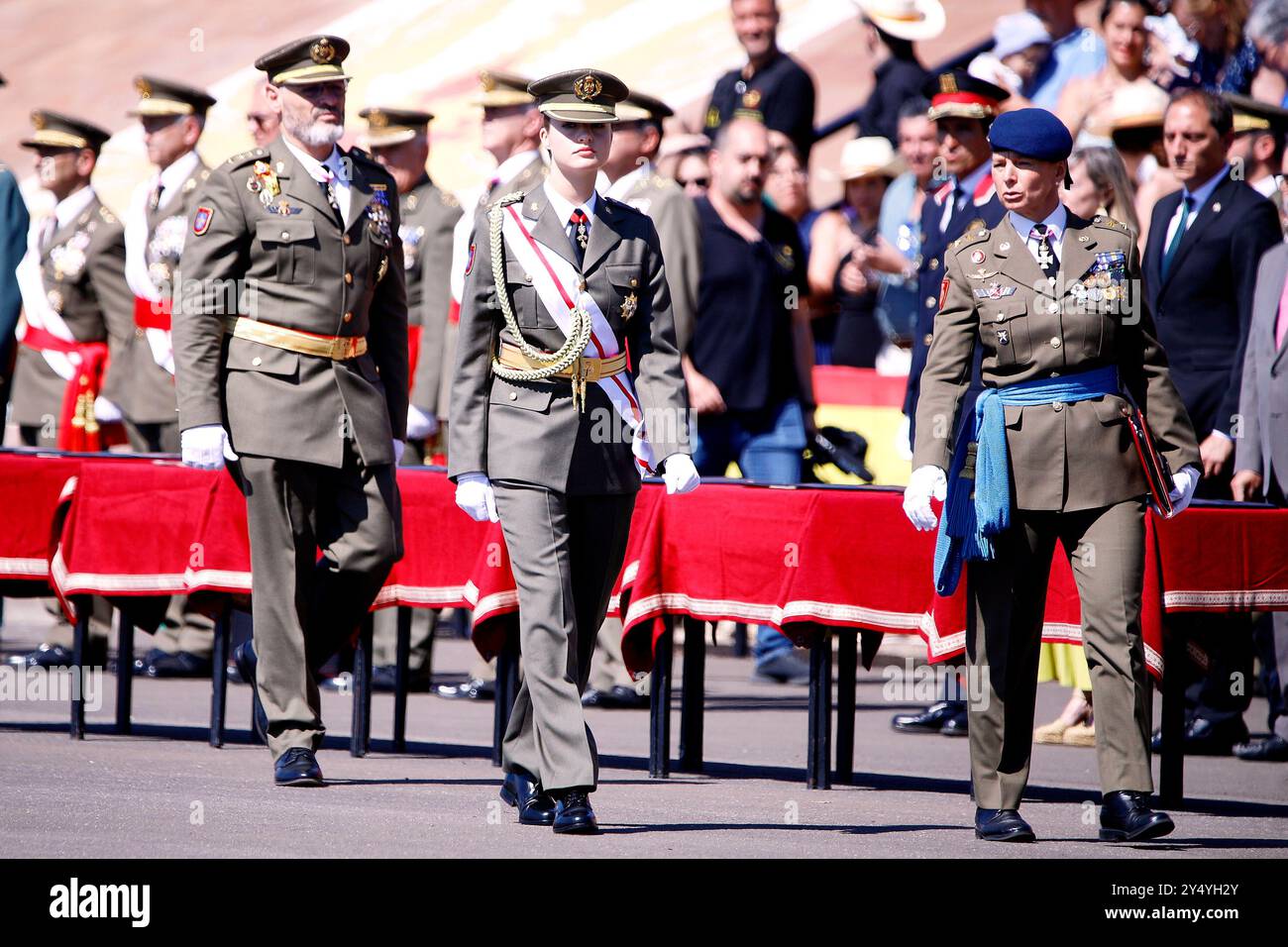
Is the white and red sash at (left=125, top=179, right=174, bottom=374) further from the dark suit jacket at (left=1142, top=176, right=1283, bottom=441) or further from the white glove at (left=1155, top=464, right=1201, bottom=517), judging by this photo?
the white glove at (left=1155, top=464, right=1201, bottom=517)

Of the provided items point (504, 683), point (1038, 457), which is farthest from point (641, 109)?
point (1038, 457)

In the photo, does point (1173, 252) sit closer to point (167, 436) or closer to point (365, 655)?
point (365, 655)

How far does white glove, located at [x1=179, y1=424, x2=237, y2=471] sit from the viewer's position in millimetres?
7773

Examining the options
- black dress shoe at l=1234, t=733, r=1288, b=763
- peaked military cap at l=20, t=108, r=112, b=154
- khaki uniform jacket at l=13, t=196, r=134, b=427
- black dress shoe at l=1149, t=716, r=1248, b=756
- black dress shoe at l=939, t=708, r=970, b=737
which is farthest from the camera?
peaked military cap at l=20, t=108, r=112, b=154

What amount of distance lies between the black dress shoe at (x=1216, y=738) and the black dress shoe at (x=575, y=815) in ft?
12.4

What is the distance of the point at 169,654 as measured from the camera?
11688 millimetres

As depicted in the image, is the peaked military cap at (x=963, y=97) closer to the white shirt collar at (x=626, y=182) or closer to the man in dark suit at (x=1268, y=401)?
the man in dark suit at (x=1268, y=401)

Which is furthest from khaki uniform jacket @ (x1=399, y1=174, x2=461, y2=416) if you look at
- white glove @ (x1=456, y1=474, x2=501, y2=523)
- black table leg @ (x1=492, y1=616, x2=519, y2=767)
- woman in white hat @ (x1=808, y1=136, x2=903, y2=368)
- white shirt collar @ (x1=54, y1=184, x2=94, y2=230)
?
white glove @ (x1=456, y1=474, x2=501, y2=523)

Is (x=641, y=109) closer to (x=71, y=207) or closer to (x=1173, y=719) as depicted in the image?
(x=71, y=207)

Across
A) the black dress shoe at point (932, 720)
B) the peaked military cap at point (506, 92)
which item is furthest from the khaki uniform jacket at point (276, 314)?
the black dress shoe at point (932, 720)

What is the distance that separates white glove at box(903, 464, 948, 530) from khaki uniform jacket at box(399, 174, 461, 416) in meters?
4.48

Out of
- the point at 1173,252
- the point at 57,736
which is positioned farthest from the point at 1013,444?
the point at 57,736

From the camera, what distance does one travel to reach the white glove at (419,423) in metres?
11.3

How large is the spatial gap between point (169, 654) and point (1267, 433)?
Result: 220 inches
